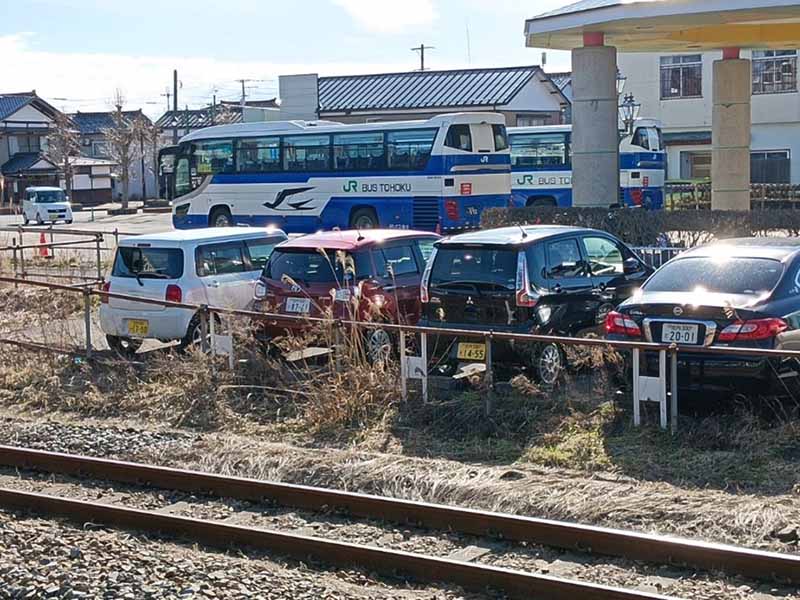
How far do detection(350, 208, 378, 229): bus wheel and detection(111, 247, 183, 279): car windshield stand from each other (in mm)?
15561

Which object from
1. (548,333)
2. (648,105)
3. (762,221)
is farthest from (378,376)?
(648,105)

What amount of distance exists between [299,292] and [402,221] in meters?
16.2

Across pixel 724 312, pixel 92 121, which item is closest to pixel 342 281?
pixel 724 312

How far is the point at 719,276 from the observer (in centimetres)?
1058

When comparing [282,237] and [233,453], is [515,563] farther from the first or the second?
[282,237]

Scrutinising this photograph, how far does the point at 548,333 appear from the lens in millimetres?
11859

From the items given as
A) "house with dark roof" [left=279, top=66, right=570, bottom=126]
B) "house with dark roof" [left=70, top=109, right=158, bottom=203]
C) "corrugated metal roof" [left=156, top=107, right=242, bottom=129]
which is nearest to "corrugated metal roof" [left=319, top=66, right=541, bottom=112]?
"house with dark roof" [left=279, top=66, right=570, bottom=126]

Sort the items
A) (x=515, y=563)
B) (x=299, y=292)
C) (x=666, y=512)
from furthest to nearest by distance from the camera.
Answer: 1. (x=299, y=292)
2. (x=666, y=512)
3. (x=515, y=563)

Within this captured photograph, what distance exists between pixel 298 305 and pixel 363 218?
17.3 m

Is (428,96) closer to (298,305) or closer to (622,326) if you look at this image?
(298,305)

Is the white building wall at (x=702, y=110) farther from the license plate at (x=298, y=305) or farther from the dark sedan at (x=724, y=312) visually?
the dark sedan at (x=724, y=312)

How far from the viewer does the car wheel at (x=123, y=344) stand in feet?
49.5

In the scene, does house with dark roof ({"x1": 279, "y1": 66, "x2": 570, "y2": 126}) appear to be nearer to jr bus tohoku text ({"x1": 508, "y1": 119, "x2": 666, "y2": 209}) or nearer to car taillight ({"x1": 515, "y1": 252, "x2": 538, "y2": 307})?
jr bus tohoku text ({"x1": 508, "y1": 119, "x2": 666, "y2": 209})

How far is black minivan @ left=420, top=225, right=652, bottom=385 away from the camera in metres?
11.6
